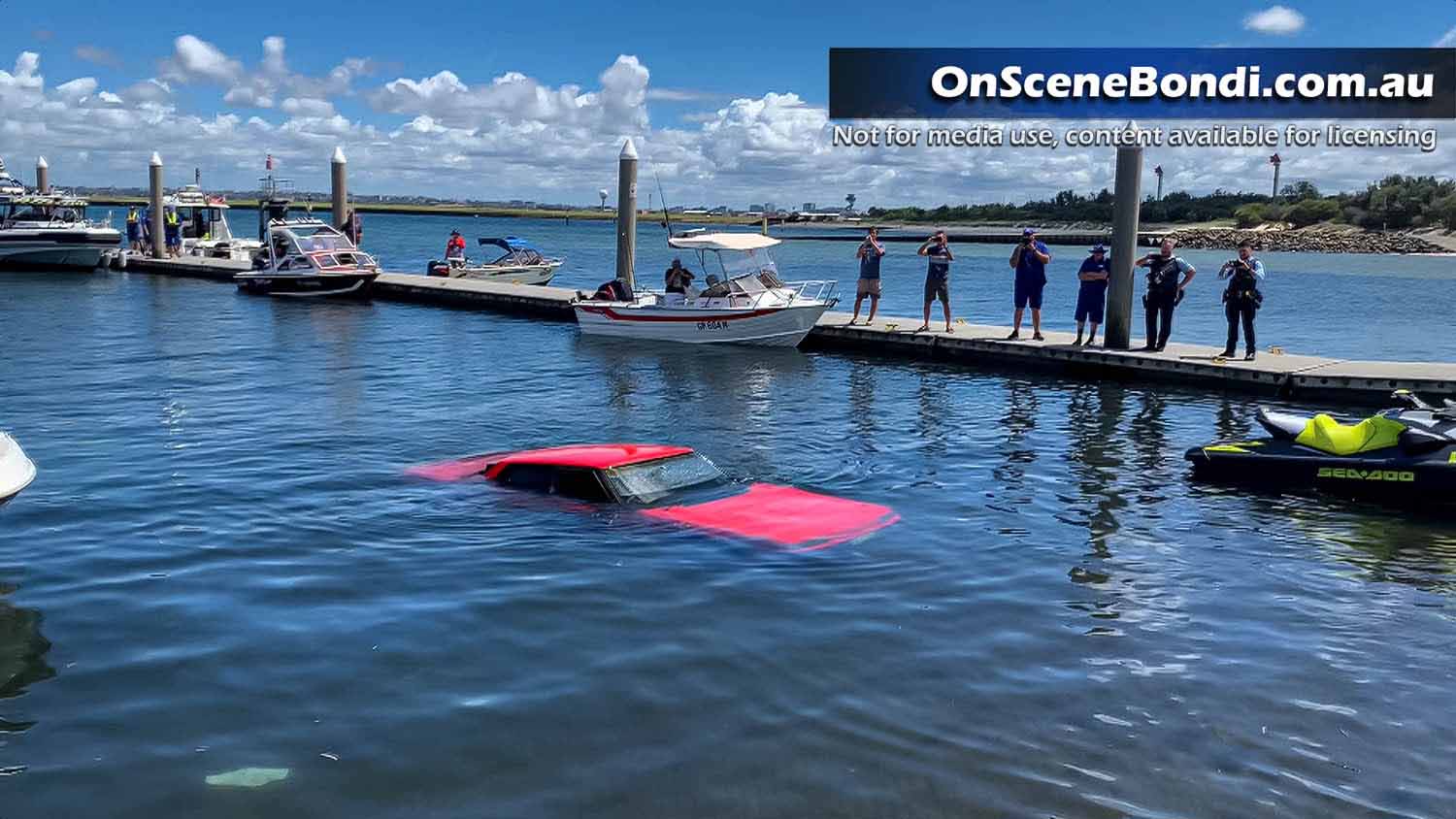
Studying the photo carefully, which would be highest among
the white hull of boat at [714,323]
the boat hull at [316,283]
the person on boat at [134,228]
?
the person on boat at [134,228]

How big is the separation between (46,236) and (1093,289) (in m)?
38.9

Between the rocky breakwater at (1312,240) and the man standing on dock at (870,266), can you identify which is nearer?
the man standing on dock at (870,266)

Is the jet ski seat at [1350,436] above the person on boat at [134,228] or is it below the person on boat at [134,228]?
below

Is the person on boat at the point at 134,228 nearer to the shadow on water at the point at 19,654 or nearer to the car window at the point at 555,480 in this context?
the car window at the point at 555,480

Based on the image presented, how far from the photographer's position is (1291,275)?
6669 centimetres

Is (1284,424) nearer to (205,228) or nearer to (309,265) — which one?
(309,265)

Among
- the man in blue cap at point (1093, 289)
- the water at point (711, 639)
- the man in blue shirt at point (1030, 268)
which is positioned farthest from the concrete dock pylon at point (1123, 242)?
the water at point (711, 639)

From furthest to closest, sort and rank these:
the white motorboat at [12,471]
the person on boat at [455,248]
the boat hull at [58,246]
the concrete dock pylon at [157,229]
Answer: the concrete dock pylon at [157,229] → the boat hull at [58,246] → the person on boat at [455,248] → the white motorboat at [12,471]

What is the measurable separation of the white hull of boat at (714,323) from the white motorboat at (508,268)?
14885 millimetres

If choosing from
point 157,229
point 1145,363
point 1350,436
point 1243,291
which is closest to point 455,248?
point 157,229

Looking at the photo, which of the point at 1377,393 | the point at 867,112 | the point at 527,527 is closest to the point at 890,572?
the point at 527,527

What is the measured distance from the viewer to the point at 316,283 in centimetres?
3584

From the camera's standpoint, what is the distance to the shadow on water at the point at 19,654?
7.15 metres

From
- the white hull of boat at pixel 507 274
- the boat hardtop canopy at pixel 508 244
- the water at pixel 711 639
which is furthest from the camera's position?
the boat hardtop canopy at pixel 508 244
